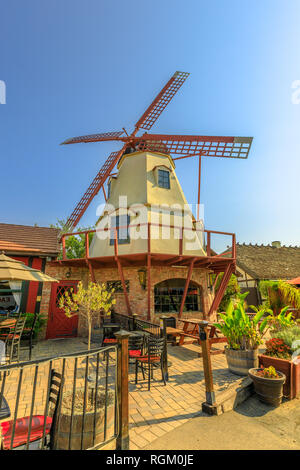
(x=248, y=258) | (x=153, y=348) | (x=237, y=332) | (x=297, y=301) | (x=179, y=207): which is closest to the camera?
(x=153, y=348)

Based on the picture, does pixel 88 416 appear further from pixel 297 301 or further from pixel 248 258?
pixel 248 258

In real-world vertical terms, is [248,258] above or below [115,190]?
below

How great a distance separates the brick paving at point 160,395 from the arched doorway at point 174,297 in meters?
3.47

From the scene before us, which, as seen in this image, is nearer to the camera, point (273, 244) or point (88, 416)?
point (88, 416)

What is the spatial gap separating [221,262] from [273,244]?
59.1 feet

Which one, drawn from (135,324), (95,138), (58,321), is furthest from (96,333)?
(95,138)

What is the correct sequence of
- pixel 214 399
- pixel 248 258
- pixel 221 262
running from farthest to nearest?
pixel 248 258, pixel 221 262, pixel 214 399

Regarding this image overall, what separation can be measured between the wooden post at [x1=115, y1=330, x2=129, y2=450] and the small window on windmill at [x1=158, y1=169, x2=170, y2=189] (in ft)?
33.6

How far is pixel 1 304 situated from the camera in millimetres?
9812

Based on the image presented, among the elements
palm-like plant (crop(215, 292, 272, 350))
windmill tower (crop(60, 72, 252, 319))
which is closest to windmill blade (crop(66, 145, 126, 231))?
windmill tower (crop(60, 72, 252, 319))

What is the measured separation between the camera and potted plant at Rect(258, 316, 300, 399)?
449 cm

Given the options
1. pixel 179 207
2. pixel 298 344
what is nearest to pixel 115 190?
Result: pixel 179 207

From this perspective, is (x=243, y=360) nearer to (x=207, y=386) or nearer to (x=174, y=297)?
(x=207, y=386)

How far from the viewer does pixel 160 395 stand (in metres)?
4.30
